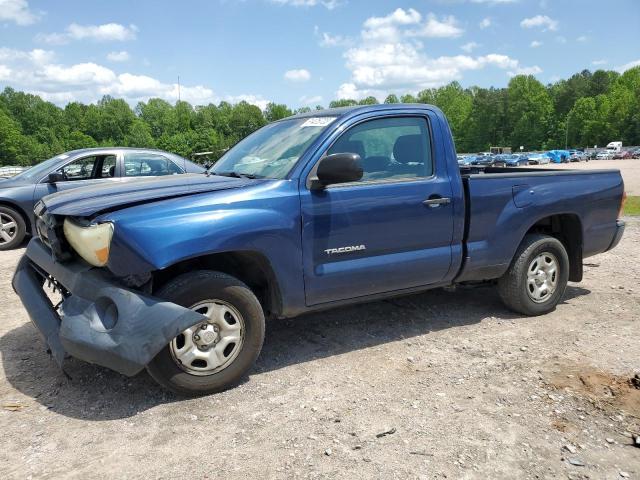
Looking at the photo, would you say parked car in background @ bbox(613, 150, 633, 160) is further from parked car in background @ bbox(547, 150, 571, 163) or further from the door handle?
the door handle

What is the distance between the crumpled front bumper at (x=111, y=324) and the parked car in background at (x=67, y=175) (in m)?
5.25

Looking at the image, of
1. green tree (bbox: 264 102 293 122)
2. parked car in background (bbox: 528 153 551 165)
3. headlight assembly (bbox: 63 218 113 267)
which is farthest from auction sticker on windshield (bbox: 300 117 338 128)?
green tree (bbox: 264 102 293 122)

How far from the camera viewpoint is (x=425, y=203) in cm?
412

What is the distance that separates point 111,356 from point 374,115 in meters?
2.59

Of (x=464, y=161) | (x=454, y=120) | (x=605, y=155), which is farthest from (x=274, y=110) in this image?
(x=464, y=161)

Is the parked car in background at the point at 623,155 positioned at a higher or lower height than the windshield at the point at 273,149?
lower

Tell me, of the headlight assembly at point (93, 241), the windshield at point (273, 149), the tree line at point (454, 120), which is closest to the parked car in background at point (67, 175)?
the windshield at point (273, 149)

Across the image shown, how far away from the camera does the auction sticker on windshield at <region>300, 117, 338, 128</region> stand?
4.03m

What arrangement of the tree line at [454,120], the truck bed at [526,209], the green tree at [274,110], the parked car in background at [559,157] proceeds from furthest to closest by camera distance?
1. the green tree at [274,110]
2. the tree line at [454,120]
3. the parked car in background at [559,157]
4. the truck bed at [526,209]

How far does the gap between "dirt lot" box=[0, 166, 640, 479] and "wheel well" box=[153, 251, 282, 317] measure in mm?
545

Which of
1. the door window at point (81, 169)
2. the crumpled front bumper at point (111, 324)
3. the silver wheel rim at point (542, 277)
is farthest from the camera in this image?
the door window at point (81, 169)

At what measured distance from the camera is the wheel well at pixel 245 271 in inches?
136

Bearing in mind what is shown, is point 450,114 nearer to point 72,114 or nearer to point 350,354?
point 72,114

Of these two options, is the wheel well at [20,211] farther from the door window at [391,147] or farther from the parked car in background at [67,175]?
the door window at [391,147]
